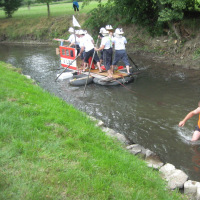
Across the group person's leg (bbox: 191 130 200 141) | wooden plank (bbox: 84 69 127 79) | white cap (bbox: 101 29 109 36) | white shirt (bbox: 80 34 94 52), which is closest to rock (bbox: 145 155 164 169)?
person's leg (bbox: 191 130 200 141)

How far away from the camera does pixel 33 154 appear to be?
3.99 metres

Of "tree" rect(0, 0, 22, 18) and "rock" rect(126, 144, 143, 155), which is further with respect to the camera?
"tree" rect(0, 0, 22, 18)

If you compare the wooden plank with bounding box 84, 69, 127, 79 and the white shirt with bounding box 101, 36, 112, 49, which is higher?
the white shirt with bounding box 101, 36, 112, 49

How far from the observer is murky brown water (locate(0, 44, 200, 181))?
5.62 meters

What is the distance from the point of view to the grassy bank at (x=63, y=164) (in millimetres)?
3260

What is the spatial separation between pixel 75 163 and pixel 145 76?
8.98 meters

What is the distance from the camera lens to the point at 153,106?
8141 millimetres

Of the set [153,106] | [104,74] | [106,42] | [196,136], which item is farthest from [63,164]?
[104,74]

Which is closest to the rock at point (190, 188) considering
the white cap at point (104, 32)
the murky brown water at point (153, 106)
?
the murky brown water at point (153, 106)

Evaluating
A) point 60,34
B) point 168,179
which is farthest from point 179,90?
point 60,34

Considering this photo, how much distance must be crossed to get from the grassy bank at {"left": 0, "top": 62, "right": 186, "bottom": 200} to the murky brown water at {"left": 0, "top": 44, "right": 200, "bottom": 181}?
1.32 metres

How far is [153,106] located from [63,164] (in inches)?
200

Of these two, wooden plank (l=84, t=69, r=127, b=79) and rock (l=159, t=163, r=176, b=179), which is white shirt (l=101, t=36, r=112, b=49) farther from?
rock (l=159, t=163, r=176, b=179)

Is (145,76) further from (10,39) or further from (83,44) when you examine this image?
(10,39)
